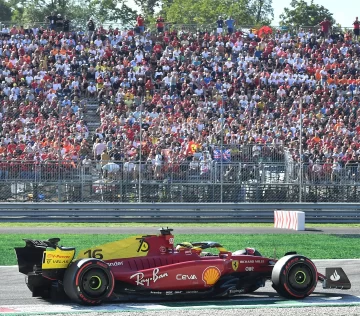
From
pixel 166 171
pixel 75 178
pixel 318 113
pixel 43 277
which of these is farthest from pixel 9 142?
pixel 43 277

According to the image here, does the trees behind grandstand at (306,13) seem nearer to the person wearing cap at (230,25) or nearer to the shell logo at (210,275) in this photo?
the person wearing cap at (230,25)

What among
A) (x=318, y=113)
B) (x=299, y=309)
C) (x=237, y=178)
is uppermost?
(x=318, y=113)

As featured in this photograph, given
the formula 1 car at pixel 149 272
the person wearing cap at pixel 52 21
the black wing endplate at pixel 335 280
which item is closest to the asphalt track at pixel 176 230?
the black wing endplate at pixel 335 280

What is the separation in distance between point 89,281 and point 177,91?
840 inches

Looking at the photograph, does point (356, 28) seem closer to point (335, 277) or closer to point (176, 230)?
point (176, 230)

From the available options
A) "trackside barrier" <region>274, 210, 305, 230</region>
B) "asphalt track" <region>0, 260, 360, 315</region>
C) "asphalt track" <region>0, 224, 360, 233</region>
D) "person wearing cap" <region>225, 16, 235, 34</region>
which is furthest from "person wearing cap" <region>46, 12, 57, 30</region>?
"asphalt track" <region>0, 260, 360, 315</region>

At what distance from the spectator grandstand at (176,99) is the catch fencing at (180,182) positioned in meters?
0.06

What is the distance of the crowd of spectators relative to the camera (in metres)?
25.2

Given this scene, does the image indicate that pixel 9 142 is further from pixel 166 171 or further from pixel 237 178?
pixel 237 178

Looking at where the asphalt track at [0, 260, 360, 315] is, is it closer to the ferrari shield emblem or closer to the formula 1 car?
the formula 1 car

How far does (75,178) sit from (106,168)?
0.82m

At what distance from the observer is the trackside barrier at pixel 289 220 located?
67.4ft

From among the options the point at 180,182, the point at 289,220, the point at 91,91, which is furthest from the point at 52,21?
the point at 289,220

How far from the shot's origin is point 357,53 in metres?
34.3
